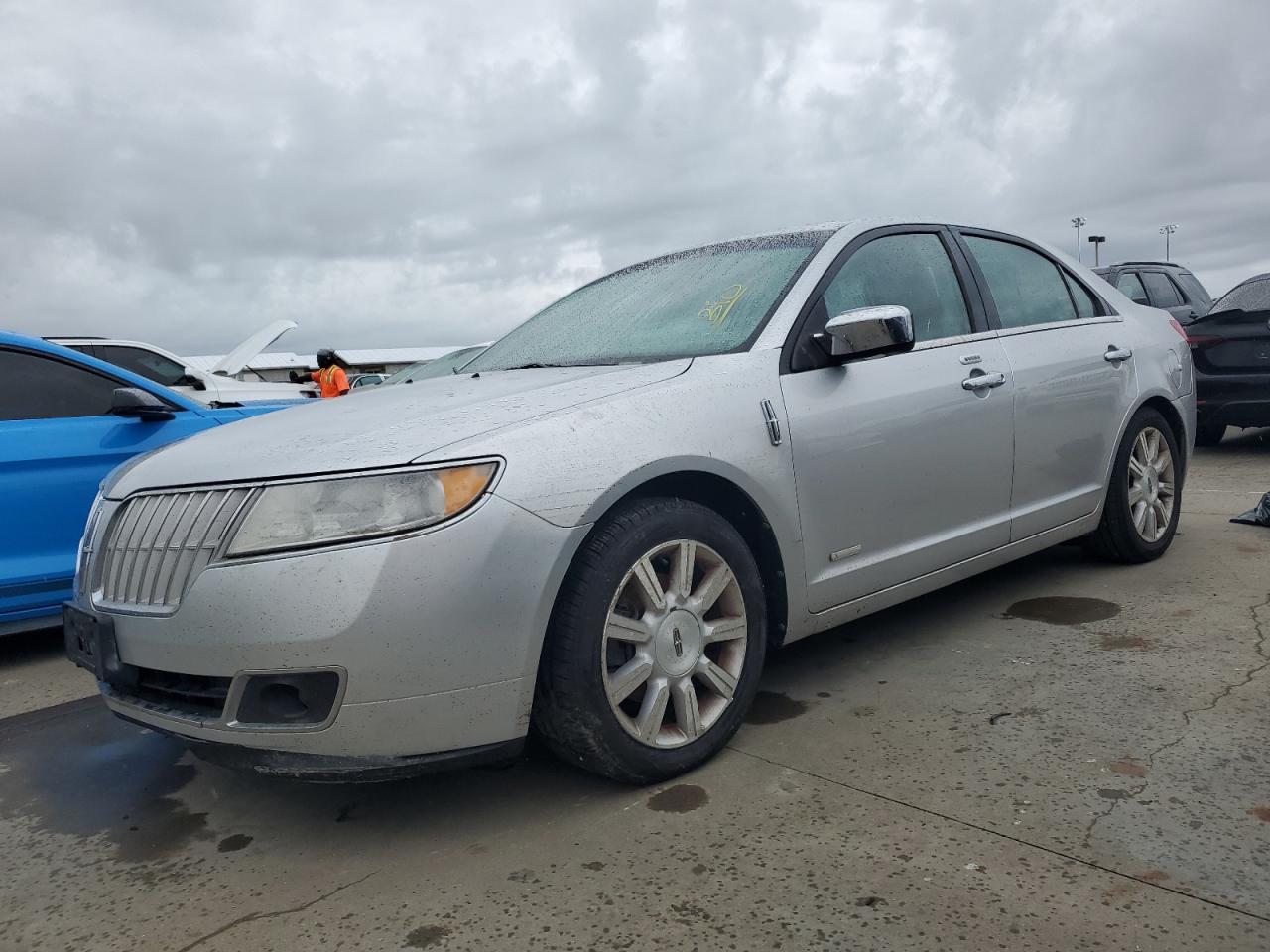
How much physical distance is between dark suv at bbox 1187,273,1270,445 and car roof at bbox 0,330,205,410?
697 cm

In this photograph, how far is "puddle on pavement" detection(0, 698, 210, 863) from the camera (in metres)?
2.62

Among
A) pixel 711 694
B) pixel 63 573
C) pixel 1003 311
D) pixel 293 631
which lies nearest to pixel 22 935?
pixel 293 631

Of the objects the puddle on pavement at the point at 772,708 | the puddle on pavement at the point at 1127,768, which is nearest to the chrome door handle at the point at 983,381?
the puddle on pavement at the point at 772,708

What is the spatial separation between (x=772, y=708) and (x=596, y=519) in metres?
1.08

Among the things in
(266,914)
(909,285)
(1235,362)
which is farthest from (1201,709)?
(1235,362)

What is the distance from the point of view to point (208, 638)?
2264mm

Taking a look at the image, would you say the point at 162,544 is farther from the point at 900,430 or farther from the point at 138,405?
the point at 138,405

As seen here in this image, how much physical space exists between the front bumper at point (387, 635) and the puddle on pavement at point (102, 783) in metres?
0.43

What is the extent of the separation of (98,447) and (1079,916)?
4.42 metres

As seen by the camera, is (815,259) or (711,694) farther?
(815,259)

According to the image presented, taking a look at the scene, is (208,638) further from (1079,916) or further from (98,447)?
(98,447)

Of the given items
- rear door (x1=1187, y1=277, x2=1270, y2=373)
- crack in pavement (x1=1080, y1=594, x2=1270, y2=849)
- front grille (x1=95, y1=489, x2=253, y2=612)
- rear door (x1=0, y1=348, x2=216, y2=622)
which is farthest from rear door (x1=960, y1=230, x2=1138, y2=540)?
rear door (x1=1187, y1=277, x2=1270, y2=373)

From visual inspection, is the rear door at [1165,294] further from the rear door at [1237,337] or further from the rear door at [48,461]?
the rear door at [48,461]

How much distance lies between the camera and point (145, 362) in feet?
33.0
